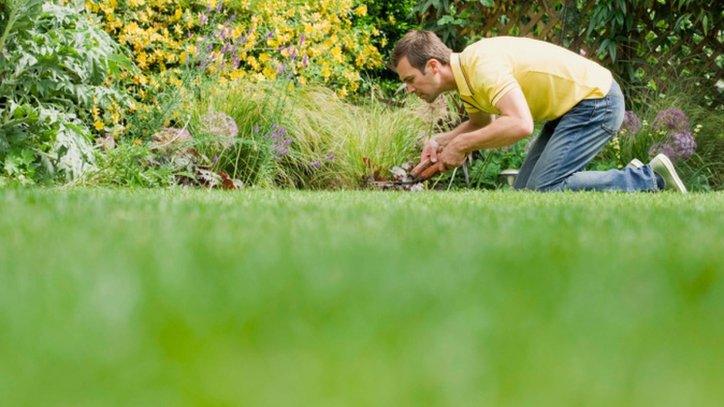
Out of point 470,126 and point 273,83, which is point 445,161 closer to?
point 470,126

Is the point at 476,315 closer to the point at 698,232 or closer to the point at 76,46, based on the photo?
the point at 698,232

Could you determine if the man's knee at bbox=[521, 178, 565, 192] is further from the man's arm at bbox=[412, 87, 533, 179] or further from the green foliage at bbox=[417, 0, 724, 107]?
the green foliage at bbox=[417, 0, 724, 107]

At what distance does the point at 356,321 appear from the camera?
3.34 ft

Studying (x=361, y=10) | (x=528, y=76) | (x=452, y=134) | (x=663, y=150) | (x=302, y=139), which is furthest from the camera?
(x=361, y=10)

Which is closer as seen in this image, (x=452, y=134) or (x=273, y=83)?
Result: (x=452, y=134)

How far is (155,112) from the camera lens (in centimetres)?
648

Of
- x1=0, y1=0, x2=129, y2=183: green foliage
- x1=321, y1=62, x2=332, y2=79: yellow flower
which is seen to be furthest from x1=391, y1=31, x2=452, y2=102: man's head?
x1=321, y1=62, x2=332, y2=79: yellow flower

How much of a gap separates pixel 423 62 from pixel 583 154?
1.11 meters

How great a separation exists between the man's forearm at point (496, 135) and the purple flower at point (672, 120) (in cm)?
259

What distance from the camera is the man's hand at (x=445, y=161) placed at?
17.8 feet

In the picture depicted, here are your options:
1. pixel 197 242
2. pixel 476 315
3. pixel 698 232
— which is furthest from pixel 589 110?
pixel 476 315

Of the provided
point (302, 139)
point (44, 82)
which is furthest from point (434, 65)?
point (44, 82)

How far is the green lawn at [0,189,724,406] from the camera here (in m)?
0.80

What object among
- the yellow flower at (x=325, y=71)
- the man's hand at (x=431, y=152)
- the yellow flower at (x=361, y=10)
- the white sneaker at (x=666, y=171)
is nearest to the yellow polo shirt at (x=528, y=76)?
the man's hand at (x=431, y=152)
